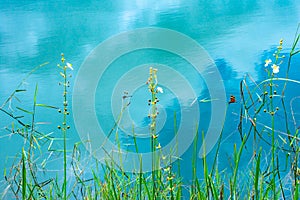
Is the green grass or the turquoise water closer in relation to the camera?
the green grass

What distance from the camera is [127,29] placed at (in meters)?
10.3

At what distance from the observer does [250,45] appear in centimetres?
888

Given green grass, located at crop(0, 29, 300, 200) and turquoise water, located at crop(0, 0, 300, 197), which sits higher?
turquoise water, located at crop(0, 0, 300, 197)

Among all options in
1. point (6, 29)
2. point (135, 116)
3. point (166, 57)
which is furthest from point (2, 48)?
point (135, 116)

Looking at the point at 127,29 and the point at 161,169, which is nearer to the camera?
the point at 161,169

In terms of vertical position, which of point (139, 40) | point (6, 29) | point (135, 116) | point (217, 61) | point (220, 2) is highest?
point (220, 2)

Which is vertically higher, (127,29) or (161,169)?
(127,29)

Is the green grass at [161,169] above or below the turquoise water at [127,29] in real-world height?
below

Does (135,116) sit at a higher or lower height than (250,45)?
lower

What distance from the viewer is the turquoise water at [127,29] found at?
8.02m

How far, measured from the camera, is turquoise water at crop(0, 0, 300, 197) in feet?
26.3

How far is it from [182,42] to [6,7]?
521 centimetres

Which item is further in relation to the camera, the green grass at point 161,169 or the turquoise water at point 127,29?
the turquoise water at point 127,29

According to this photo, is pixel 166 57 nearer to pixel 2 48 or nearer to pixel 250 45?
pixel 250 45
